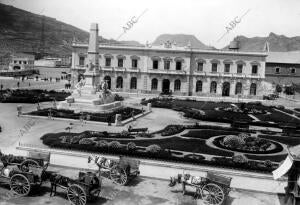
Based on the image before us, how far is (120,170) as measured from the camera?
16219mm

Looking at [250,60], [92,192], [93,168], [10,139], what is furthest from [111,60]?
[92,192]

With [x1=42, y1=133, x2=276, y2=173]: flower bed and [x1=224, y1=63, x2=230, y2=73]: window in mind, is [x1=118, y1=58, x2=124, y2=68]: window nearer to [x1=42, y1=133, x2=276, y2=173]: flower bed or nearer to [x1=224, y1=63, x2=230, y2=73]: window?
[x1=224, y1=63, x2=230, y2=73]: window

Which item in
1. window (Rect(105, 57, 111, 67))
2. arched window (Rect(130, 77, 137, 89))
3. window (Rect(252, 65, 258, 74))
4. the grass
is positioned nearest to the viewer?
the grass

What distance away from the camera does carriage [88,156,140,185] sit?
53.2ft

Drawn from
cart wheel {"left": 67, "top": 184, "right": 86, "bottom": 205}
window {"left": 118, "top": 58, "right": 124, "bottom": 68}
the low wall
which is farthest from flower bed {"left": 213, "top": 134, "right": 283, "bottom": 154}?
window {"left": 118, "top": 58, "right": 124, "bottom": 68}

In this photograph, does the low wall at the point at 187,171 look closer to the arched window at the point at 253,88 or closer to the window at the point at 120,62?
the window at the point at 120,62

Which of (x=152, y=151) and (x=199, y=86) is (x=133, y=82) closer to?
(x=199, y=86)

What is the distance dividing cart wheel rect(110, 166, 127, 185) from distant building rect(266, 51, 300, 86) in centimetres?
7999

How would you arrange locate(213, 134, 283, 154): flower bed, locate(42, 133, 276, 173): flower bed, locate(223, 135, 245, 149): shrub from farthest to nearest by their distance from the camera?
locate(223, 135, 245, 149): shrub < locate(213, 134, 283, 154): flower bed < locate(42, 133, 276, 173): flower bed

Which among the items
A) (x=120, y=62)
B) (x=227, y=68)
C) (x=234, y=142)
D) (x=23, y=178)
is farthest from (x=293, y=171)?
(x=120, y=62)

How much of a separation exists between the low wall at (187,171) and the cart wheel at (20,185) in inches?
165

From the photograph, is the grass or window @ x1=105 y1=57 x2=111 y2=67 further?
window @ x1=105 y1=57 x2=111 y2=67

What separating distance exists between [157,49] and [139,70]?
16.7 ft

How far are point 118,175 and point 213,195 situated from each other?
433cm
